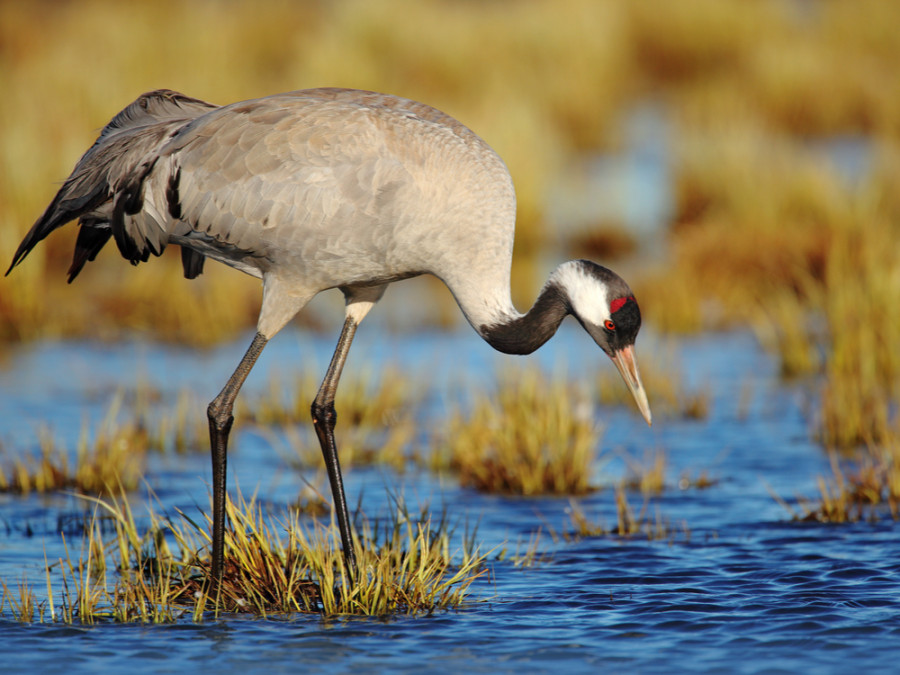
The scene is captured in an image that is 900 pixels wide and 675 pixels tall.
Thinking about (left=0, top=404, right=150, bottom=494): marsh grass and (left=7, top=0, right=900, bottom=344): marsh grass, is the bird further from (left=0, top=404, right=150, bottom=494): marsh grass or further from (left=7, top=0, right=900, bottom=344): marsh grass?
(left=7, top=0, right=900, bottom=344): marsh grass

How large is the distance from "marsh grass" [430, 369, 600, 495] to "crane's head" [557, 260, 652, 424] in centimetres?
139

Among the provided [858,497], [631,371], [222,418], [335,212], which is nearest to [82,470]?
[222,418]

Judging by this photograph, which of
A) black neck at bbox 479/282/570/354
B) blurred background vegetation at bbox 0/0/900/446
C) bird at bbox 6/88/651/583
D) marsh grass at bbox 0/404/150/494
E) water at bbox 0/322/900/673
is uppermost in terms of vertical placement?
blurred background vegetation at bbox 0/0/900/446

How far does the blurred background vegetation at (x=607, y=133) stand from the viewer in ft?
30.5

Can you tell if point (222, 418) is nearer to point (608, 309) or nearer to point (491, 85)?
point (608, 309)

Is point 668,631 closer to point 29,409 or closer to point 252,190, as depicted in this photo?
point 252,190

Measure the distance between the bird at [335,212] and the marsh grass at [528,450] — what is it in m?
1.36

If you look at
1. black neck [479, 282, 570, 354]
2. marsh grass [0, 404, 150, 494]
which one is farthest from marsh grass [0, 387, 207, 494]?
black neck [479, 282, 570, 354]

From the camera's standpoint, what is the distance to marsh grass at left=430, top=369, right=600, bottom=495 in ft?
20.7

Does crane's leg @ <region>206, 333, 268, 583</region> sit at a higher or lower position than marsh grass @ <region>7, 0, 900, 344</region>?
lower

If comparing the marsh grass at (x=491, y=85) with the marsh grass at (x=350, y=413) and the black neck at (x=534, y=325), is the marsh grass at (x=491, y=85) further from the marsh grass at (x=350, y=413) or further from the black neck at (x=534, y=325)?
the black neck at (x=534, y=325)

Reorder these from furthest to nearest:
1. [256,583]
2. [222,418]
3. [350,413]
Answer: [350,413]
[222,418]
[256,583]

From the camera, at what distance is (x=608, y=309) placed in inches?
191

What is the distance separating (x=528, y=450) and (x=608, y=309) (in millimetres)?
1645
